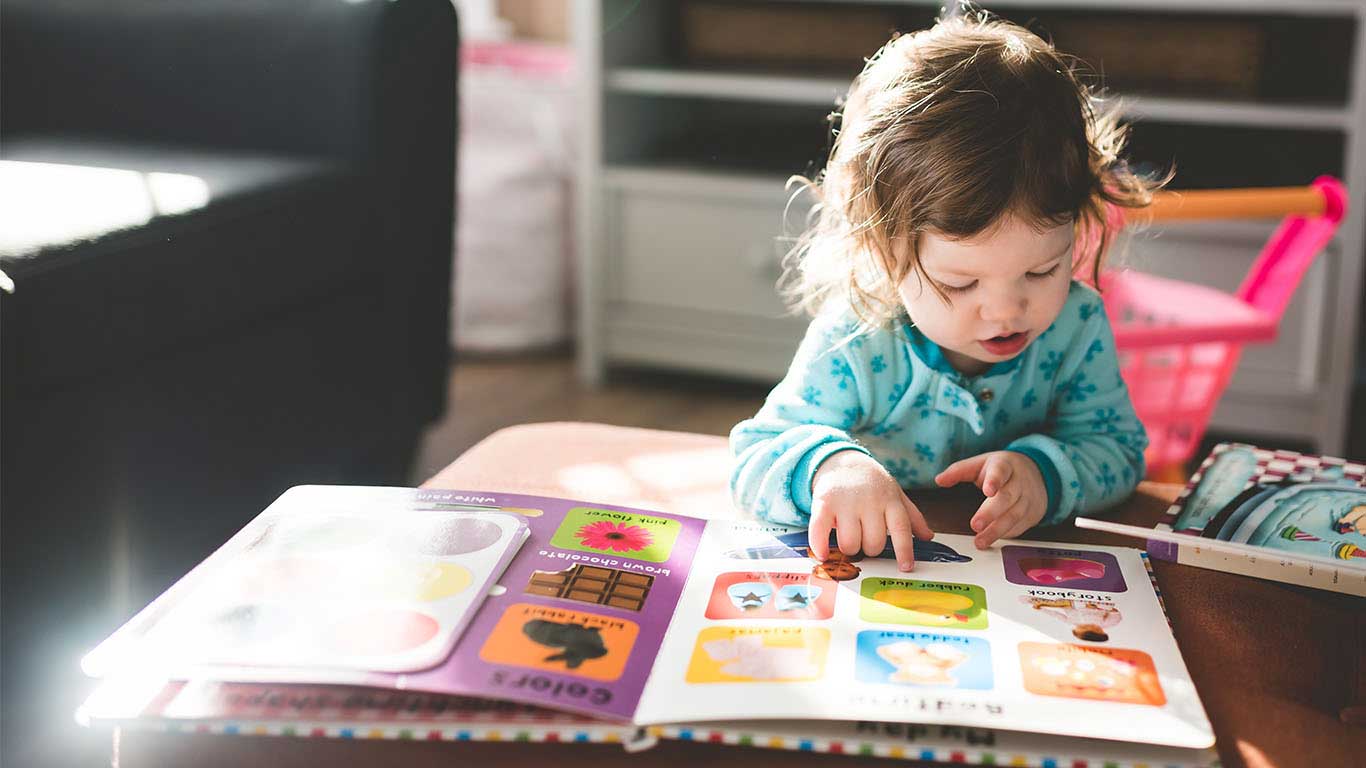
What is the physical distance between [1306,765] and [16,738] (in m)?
0.93

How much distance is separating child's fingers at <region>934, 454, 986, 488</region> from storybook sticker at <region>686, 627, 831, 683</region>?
0.18 m

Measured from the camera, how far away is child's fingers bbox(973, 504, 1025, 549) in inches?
23.8

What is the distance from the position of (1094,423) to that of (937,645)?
31cm

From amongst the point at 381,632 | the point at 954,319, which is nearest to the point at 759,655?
the point at 381,632

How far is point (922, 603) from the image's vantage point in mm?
539

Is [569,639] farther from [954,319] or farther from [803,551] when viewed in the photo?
[954,319]

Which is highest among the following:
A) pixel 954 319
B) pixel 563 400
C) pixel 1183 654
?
pixel 954 319

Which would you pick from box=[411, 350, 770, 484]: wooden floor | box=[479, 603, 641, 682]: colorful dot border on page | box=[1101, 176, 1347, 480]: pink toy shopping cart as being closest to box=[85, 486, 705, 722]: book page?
box=[479, 603, 641, 682]: colorful dot border on page

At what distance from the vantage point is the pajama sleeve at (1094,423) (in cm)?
70

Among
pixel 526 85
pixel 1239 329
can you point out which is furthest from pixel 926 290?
pixel 526 85

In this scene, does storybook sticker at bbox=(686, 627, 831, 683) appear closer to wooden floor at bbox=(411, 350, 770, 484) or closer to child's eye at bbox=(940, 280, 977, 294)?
child's eye at bbox=(940, 280, 977, 294)

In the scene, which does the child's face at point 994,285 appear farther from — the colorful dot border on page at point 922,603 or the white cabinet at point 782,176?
the white cabinet at point 782,176

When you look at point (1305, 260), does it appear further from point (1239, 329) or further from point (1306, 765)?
point (1306, 765)

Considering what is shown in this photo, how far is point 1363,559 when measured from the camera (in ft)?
1.90
